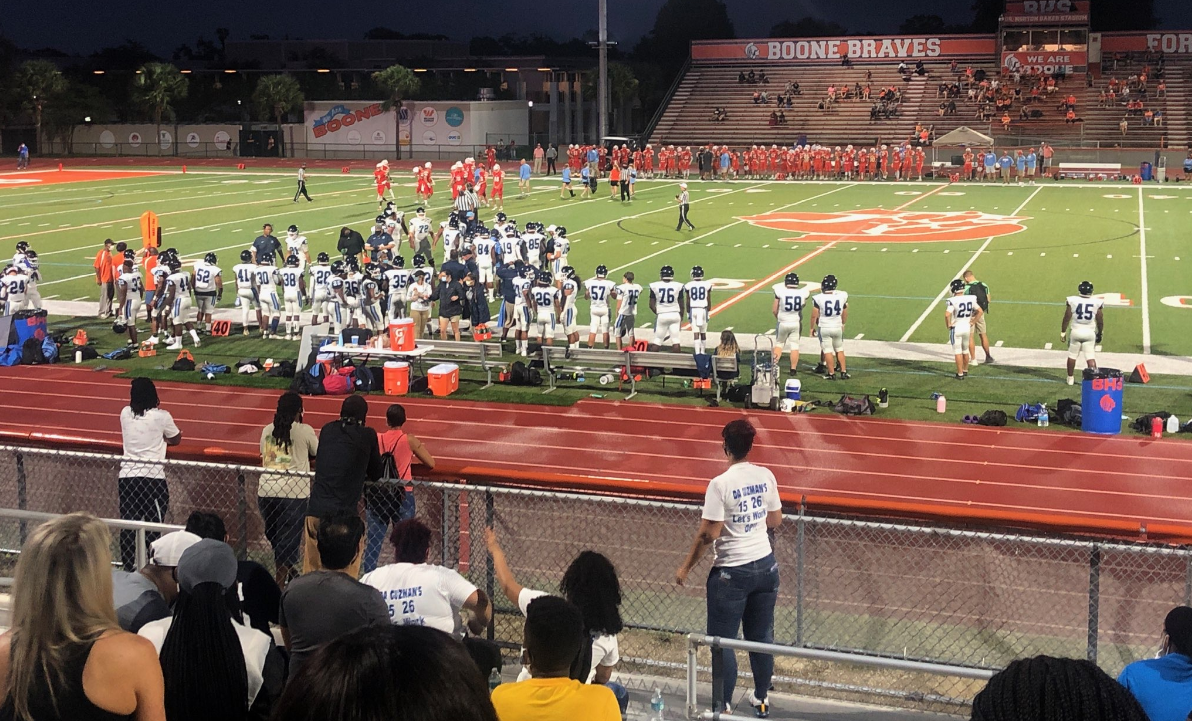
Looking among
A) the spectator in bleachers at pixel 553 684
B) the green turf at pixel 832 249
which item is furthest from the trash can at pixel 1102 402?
the spectator in bleachers at pixel 553 684

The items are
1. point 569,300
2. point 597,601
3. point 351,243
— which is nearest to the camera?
point 597,601

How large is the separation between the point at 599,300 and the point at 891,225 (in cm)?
1817

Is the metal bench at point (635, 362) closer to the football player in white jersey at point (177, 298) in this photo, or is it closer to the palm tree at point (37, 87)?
the football player in white jersey at point (177, 298)

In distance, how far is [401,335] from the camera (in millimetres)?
17672

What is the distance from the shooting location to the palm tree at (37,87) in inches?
2884

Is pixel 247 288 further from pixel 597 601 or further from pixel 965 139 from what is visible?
pixel 965 139

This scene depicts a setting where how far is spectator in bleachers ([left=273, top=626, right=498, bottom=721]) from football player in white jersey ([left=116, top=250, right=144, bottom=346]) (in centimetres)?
1923

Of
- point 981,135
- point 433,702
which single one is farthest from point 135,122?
point 433,702

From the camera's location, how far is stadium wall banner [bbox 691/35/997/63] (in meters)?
68.4

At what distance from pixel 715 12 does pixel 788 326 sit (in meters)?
119

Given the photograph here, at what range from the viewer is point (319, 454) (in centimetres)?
761

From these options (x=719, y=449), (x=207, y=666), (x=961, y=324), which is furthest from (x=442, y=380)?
(x=207, y=666)

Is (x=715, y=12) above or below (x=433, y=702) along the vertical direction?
above

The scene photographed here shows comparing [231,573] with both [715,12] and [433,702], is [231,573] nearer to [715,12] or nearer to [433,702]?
[433,702]
